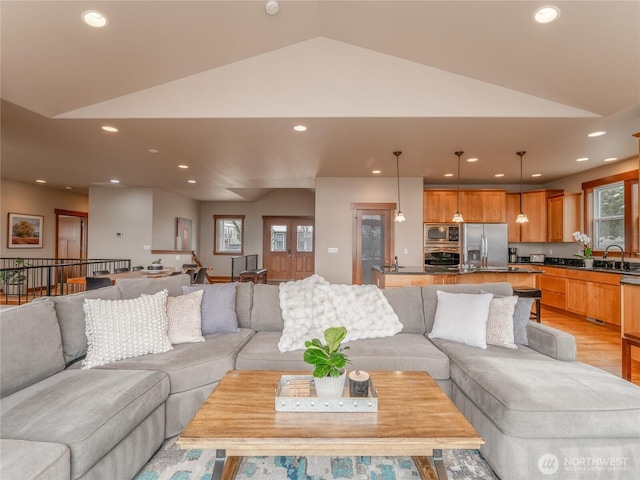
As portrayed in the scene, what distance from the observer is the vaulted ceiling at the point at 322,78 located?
2.44 m

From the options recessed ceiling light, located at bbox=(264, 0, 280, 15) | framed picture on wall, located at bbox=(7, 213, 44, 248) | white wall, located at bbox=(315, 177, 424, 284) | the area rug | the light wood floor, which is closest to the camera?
the area rug

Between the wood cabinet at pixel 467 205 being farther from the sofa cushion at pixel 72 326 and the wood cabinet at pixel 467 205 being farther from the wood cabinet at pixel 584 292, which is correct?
the sofa cushion at pixel 72 326

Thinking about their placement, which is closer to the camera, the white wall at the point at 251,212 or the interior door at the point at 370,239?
the interior door at the point at 370,239

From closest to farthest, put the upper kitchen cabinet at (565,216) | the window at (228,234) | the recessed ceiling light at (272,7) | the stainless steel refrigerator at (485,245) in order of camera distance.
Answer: the recessed ceiling light at (272,7) → the upper kitchen cabinet at (565,216) → the stainless steel refrigerator at (485,245) → the window at (228,234)

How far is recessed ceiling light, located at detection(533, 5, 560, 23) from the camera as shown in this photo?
2195mm

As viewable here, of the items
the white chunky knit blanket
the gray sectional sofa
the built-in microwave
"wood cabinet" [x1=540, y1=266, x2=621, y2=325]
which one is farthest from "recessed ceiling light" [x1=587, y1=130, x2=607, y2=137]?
the white chunky knit blanket

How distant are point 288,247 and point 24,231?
22.5 ft

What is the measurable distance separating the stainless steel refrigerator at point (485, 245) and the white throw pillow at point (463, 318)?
13.5 ft

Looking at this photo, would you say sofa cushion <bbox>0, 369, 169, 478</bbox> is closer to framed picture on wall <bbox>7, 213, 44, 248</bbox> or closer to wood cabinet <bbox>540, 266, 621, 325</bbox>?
wood cabinet <bbox>540, 266, 621, 325</bbox>

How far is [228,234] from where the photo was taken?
11.1m

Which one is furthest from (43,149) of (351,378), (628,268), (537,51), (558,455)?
(628,268)

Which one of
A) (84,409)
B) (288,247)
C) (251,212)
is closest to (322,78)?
(84,409)

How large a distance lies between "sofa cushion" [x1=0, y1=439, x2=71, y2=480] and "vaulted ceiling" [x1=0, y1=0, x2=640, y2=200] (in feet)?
8.97

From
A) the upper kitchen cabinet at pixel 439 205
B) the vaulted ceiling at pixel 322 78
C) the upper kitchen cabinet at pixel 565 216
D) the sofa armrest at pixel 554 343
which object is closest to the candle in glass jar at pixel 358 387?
the sofa armrest at pixel 554 343
